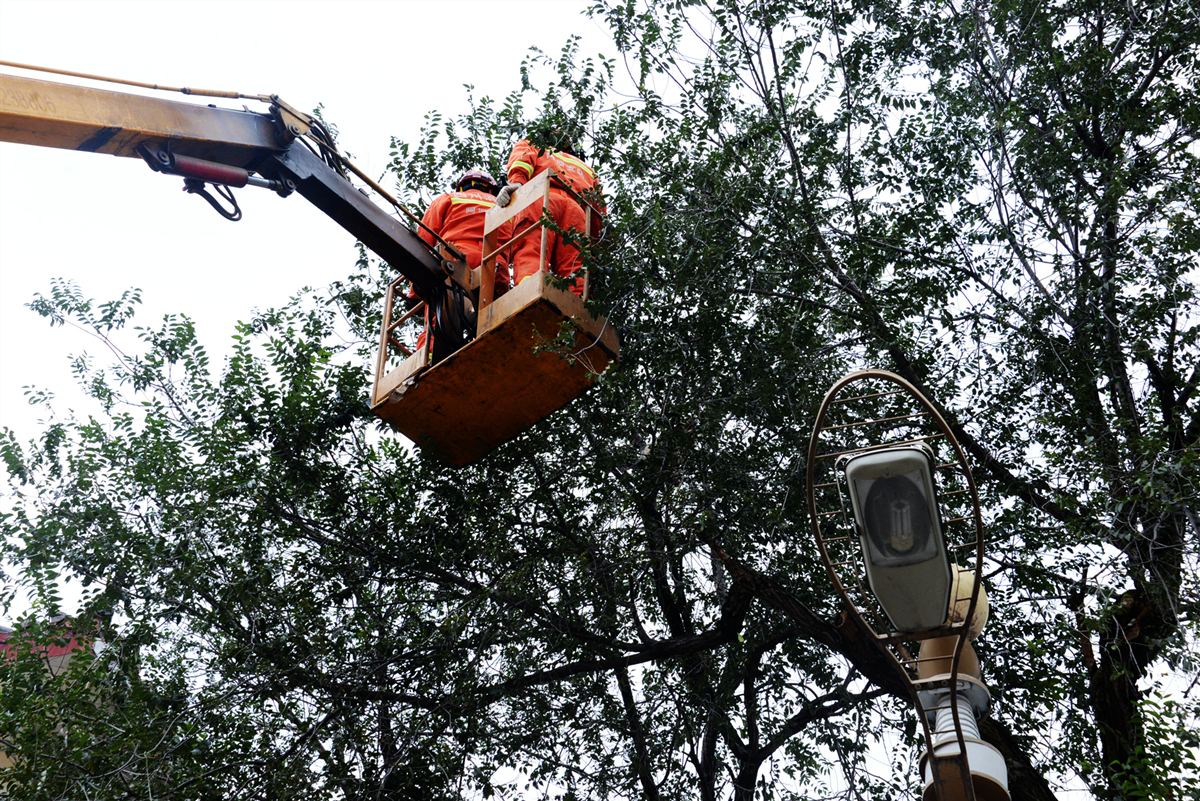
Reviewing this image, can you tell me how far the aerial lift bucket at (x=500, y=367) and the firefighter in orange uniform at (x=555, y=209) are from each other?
102 millimetres

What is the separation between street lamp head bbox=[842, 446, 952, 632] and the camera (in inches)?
129

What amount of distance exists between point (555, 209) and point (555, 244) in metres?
0.29

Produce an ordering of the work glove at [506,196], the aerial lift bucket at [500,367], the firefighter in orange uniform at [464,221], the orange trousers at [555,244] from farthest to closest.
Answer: the firefighter in orange uniform at [464,221], the work glove at [506,196], the orange trousers at [555,244], the aerial lift bucket at [500,367]

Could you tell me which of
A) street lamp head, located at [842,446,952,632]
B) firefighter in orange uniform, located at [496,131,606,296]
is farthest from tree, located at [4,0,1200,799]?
street lamp head, located at [842,446,952,632]

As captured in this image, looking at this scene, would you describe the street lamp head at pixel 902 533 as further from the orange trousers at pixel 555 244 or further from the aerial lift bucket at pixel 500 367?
the orange trousers at pixel 555 244

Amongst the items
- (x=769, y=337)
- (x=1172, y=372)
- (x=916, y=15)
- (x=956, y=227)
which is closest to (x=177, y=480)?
(x=769, y=337)

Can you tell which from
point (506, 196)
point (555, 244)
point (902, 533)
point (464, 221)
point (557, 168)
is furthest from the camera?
point (464, 221)

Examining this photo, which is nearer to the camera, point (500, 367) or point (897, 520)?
point (897, 520)

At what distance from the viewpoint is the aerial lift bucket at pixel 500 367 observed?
287 inches

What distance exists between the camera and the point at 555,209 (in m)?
8.08

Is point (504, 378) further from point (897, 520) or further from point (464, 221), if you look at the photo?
point (897, 520)

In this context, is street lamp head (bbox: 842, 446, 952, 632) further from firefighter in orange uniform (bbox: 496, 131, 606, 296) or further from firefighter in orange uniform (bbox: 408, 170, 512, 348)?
firefighter in orange uniform (bbox: 408, 170, 512, 348)

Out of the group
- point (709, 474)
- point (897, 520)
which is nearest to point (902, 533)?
point (897, 520)

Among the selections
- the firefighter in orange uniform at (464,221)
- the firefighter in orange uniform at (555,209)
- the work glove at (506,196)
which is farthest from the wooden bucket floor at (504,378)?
the work glove at (506,196)
